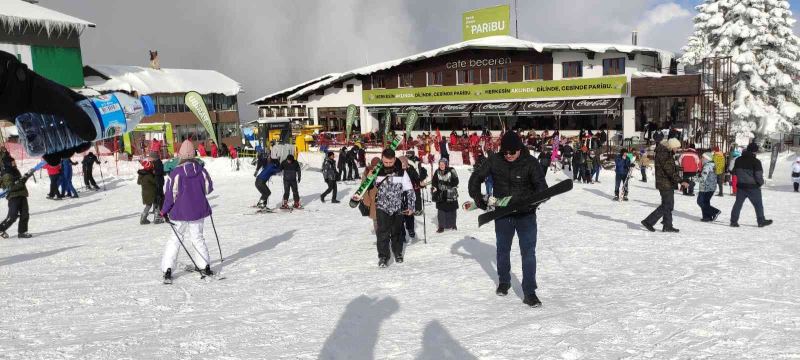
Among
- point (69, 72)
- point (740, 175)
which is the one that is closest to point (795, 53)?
point (740, 175)

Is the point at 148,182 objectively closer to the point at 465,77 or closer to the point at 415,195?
the point at 415,195

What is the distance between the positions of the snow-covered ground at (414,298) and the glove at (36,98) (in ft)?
6.93

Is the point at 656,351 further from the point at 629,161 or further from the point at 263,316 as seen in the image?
the point at 629,161

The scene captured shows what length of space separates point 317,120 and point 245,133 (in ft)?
18.6

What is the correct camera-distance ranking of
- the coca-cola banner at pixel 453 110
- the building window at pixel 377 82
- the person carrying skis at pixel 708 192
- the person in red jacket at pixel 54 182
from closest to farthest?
the person carrying skis at pixel 708 192 → the person in red jacket at pixel 54 182 → the coca-cola banner at pixel 453 110 → the building window at pixel 377 82

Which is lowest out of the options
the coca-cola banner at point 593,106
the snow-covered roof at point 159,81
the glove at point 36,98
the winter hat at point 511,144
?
the winter hat at point 511,144

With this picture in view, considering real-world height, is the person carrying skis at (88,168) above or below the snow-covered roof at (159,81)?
below

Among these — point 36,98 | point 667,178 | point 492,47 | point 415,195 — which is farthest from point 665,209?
point 492,47

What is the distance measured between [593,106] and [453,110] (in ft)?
31.5

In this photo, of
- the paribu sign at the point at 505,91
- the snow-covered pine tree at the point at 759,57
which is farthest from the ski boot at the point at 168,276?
the snow-covered pine tree at the point at 759,57

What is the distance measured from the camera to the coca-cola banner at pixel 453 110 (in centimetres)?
3553

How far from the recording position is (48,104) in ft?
7.45

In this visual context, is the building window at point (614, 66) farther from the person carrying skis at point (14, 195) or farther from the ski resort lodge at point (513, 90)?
the person carrying skis at point (14, 195)

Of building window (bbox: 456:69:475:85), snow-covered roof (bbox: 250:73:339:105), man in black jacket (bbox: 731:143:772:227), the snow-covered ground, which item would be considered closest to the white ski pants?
the snow-covered ground
